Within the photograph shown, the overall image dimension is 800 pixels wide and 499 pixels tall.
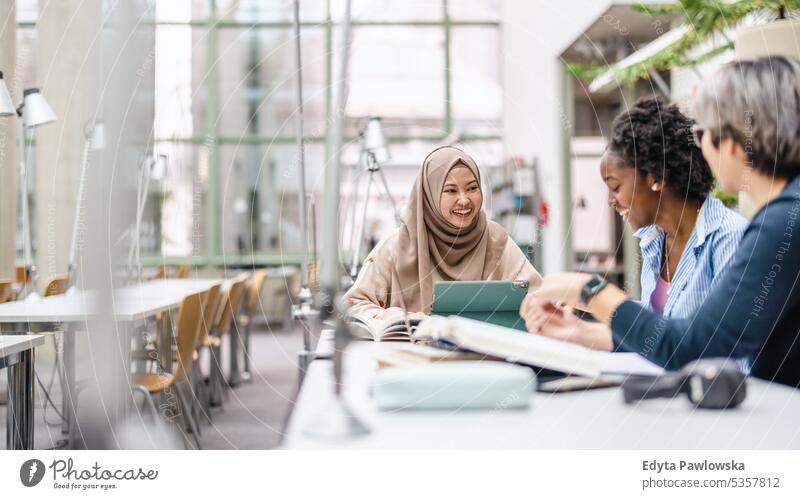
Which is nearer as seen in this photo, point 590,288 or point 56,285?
point 590,288

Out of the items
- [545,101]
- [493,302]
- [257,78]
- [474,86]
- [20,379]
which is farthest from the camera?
[257,78]

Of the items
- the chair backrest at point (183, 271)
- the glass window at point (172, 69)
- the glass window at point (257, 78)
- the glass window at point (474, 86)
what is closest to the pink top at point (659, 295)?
the glass window at point (172, 69)

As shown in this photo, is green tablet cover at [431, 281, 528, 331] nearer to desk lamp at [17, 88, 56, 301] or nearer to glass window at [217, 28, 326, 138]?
desk lamp at [17, 88, 56, 301]

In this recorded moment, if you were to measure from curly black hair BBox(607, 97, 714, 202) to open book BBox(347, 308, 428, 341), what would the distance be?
531 mm

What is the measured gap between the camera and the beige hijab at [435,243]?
1.65m

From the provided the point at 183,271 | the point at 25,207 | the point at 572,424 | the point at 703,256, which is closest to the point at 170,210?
the point at 25,207

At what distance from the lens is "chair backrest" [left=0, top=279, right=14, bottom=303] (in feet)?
6.40

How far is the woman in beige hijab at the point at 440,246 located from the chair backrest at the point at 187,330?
0.97 meters

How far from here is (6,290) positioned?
2004 millimetres

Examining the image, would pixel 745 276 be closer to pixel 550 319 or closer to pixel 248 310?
pixel 550 319

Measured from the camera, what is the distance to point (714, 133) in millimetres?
1136

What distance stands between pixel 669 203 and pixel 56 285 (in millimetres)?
1856

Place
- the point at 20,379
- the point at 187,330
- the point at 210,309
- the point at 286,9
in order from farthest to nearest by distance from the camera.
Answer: the point at 210,309 < the point at 187,330 < the point at 286,9 < the point at 20,379

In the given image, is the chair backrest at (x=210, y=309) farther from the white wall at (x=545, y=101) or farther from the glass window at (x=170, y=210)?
the white wall at (x=545, y=101)
